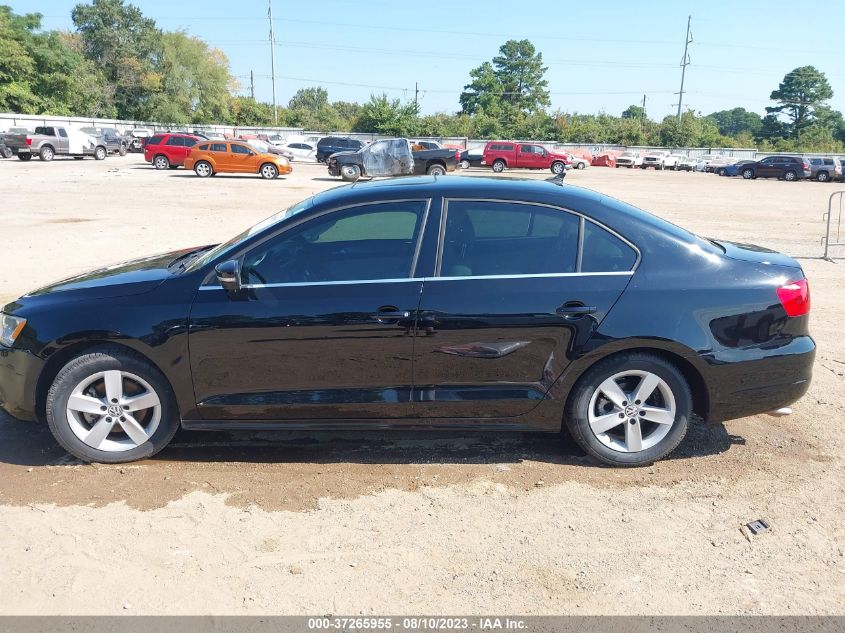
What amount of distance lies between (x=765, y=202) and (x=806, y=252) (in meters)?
13.8

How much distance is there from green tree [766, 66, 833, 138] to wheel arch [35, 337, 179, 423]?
390ft

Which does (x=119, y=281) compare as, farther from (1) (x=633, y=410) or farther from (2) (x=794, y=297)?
(2) (x=794, y=297)

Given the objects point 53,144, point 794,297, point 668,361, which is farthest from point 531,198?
point 53,144

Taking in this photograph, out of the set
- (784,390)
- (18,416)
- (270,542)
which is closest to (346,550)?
(270,542)

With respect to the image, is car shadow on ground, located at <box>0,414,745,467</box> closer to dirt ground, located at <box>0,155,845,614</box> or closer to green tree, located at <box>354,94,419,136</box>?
dirt ground, located at <box>0,155,845,614</box>

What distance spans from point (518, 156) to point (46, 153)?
1035 inches

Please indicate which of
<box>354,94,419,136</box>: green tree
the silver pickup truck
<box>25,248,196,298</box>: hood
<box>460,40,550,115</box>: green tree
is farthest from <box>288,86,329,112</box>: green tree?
<box>25,248,196,298</box>: hood

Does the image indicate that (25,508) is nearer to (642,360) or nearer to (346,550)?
(346,550)

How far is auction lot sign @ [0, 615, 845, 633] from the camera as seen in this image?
2.77 meters

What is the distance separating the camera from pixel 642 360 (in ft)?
13.1

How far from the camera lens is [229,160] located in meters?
29.9

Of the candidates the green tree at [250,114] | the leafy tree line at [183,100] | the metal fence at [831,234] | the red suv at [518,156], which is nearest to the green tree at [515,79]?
the leafy tree line at [183,100]

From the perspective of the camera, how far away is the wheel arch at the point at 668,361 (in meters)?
3.96

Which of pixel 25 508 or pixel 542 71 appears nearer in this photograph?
pixel 25 508
